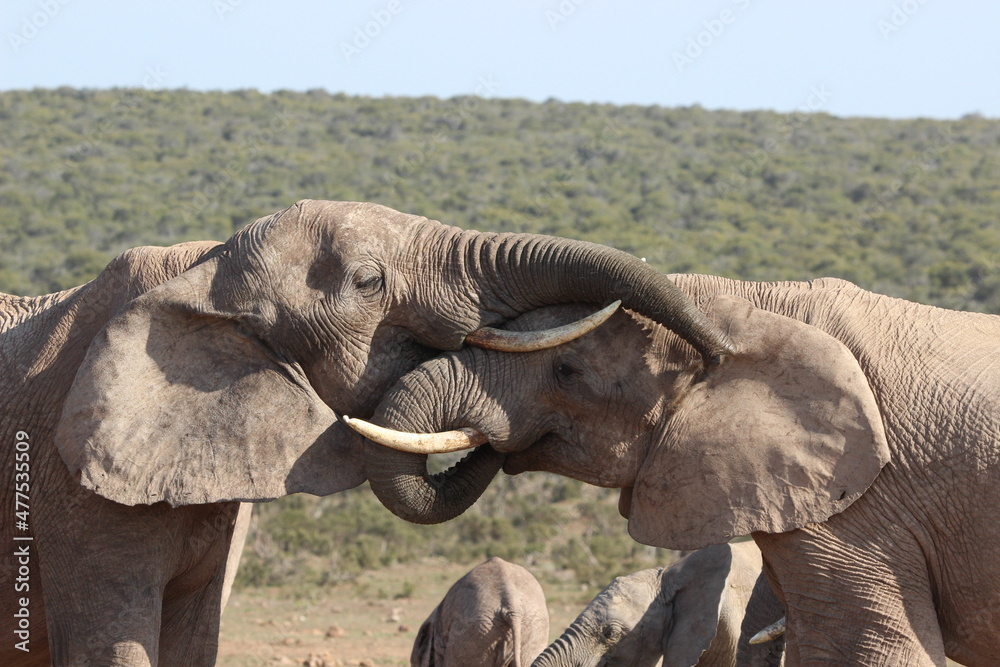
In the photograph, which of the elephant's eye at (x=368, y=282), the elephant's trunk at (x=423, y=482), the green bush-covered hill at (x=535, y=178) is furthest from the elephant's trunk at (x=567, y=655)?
the green bush-covered hill at (x=535, y=178)

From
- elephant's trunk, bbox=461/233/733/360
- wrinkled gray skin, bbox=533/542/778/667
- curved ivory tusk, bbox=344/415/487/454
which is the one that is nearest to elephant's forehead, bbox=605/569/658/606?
wrinkled gray skin, bbox=533/542/778/667

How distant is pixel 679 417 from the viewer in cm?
456

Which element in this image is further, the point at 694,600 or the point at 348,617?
the point at 348,617

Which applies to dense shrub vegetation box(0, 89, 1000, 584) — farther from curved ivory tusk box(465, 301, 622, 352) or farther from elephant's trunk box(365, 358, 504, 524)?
curved ivory tusk box(465, 301, 622, 352)

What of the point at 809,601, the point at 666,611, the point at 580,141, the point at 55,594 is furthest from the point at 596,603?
the point at 580,141

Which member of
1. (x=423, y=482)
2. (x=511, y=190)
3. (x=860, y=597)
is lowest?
(x=860, y=597)

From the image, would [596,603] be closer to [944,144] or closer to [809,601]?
[809,601]

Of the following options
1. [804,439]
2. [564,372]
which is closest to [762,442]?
[804,439]

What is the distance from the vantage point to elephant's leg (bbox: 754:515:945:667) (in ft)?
14.0

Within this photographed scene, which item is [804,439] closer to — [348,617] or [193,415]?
[193,415]

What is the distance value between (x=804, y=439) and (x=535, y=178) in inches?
1338

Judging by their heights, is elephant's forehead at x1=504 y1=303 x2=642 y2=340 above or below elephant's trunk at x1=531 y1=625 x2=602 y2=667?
above

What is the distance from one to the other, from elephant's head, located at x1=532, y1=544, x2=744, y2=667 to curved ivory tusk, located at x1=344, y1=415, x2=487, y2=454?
6.55ft

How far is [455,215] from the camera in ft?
106
